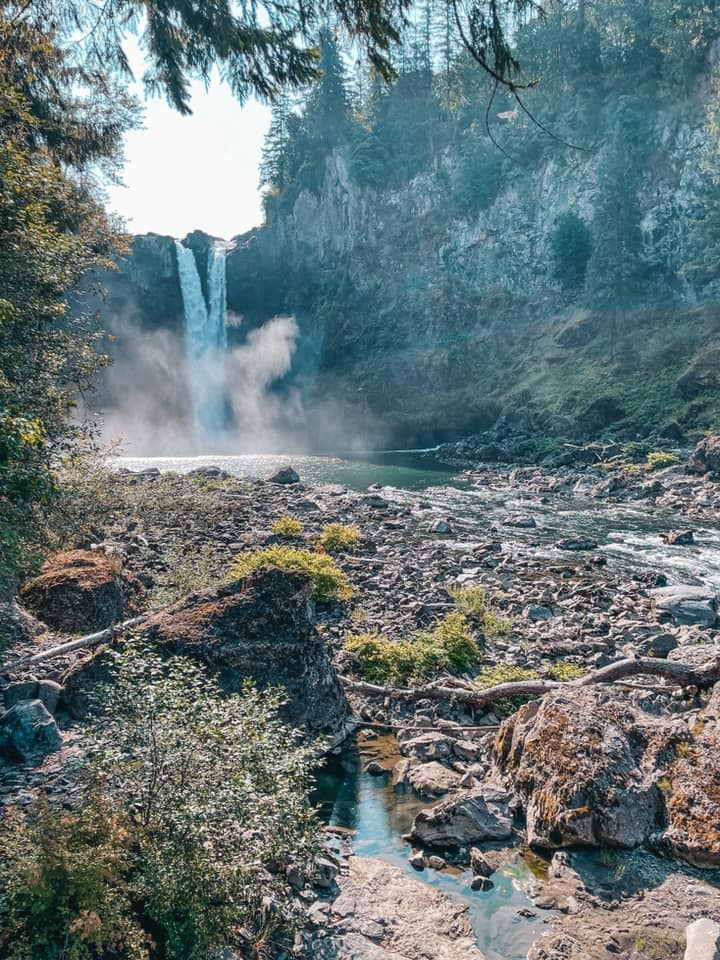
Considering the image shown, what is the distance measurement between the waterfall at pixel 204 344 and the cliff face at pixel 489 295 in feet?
4.76

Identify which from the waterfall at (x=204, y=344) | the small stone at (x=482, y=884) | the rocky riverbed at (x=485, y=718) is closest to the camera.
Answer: the rocky riverbed at (x=485, y=718)

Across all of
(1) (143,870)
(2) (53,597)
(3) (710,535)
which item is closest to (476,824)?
(1) (143,870)

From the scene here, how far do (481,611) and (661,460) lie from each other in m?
20.0

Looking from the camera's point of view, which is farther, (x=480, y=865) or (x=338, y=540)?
(x=338, y=540)

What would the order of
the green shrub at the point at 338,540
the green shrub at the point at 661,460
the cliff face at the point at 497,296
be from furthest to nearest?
the cliff face at the point at 497,296 < the green shrub at the point at 661,460 < the green shrub at the point at 338,540

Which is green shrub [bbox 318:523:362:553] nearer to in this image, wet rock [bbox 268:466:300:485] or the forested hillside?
wet rock [bbox 268:466:300:485]

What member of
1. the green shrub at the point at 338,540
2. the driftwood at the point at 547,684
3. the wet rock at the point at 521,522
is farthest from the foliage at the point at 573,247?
the driftwood at the point at 547,684

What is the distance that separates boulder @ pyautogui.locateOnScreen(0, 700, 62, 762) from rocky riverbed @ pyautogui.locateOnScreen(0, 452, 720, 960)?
2 cm

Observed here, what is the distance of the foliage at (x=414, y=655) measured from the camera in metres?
8.21

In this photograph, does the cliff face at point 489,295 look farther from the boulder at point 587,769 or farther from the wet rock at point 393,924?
the wet rock at point 393,924

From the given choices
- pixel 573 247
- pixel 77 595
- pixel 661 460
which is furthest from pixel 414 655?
pixel 573 247

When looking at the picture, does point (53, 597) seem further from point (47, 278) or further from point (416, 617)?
point (416, 617)

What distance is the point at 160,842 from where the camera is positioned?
3574 millimetres

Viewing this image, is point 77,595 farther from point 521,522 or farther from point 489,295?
point 489,295
